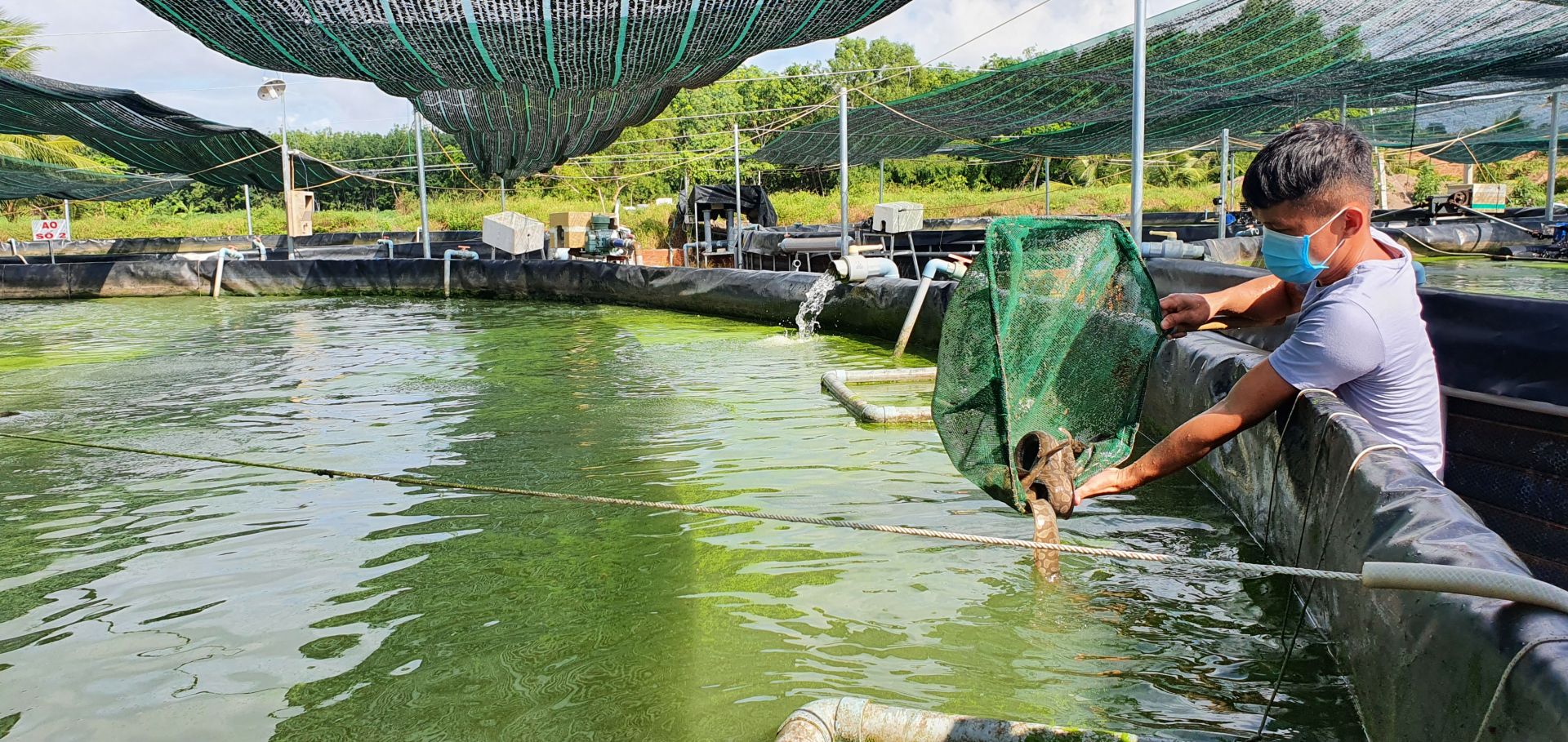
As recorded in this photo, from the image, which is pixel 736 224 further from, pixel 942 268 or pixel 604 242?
pixel 942 268

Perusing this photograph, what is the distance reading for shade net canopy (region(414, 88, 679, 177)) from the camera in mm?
10273

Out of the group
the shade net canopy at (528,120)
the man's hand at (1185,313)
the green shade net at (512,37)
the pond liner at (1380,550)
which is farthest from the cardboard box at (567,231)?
the man's hand at (1185,313)

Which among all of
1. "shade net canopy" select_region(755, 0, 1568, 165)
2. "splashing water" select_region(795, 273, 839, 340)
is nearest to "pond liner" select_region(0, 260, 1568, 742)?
"shade net canopy" select_region(755, 0, 1568, 165)

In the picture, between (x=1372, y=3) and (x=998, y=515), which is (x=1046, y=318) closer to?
(x=998, y=515)

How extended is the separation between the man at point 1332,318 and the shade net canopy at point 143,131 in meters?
12.6

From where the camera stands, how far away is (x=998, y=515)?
4.10 meters

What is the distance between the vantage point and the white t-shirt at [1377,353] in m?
2.27

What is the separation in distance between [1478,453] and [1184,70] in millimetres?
8422

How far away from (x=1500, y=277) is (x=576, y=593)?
36.0 feet

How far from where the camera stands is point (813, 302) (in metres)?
10.6

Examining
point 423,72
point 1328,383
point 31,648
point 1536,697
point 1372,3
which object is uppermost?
point 1372,3

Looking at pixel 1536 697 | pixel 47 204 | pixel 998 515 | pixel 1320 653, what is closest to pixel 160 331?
pixel 998 515

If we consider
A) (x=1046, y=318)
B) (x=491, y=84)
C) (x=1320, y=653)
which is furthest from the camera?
(x=491, y=84)

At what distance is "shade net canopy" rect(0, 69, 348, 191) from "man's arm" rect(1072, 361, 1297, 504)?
12.5 metres
